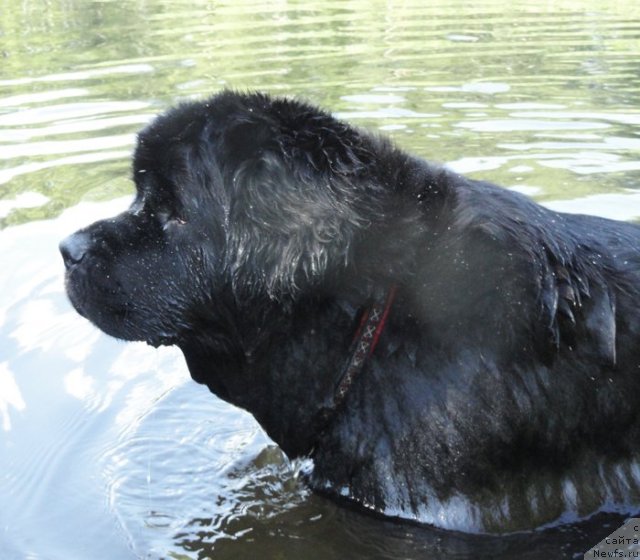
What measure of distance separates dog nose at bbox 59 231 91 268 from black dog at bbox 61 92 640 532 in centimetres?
1

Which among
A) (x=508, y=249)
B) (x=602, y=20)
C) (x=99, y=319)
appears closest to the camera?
(x=508, y=249)

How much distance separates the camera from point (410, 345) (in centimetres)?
339

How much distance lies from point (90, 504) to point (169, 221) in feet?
4.09

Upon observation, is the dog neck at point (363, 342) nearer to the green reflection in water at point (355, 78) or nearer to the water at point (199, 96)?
the water at point (199, 96)

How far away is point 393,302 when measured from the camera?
3.37m

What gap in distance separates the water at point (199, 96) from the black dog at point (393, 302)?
0.26 m

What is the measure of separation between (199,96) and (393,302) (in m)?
7.25

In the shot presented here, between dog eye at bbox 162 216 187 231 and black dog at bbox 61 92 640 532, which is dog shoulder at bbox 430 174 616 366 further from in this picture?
dog eye at bbox 162 216 187 231

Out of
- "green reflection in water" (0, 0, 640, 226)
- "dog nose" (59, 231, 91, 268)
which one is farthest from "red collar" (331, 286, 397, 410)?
"green reflection in water" (0, 0, 640, 226)

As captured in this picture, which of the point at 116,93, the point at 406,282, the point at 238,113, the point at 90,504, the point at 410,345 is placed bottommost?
the point at 116,93

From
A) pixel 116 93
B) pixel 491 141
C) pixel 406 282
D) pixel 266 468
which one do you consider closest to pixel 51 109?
pixel 116 93

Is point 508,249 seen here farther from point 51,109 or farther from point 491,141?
point 51,109

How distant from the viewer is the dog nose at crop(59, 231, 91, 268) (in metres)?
3.57

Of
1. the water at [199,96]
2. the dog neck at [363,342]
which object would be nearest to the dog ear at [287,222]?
the dog neck at [363,342]
